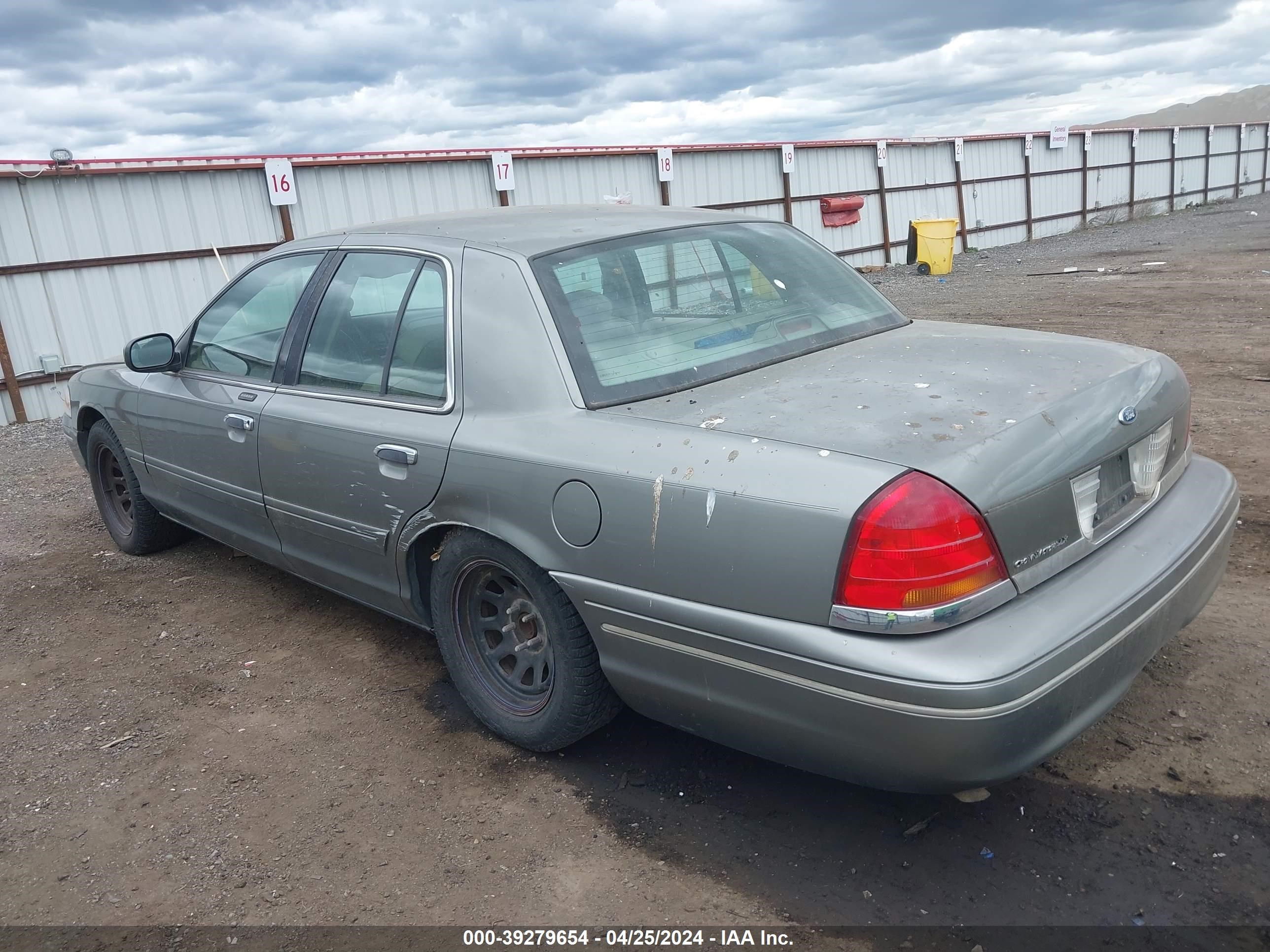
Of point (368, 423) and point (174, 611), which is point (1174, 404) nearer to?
point (368, 423)

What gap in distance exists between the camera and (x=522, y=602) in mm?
3049

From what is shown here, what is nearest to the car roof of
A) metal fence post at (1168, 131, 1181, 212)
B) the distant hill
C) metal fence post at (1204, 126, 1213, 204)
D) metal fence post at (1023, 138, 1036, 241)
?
metal fence post at (1023, 138, 1036, 241)

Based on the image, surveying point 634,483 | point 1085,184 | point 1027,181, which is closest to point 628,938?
point 634,483

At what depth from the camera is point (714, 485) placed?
2410 millimetres

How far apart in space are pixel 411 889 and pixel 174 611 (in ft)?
8.66

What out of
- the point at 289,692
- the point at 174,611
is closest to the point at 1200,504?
the point at 289,692

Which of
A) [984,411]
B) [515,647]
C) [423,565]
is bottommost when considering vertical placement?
[515,647]

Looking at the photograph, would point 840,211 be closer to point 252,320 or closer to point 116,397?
point 116,397

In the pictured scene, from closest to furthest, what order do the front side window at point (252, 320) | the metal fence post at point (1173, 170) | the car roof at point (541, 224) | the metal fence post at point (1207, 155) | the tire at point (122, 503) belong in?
the car roof at point (541, 224)
the front side window at point (252, 320)
the tire at point (122, 503)
the metal fence post at point (1173, 170)
the metal fence post at point (1207, 155)

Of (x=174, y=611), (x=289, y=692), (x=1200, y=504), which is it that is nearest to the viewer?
(x=1200, y=504)

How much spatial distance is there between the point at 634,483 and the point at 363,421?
127 cm

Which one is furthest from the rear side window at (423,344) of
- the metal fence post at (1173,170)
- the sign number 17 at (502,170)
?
the metal fence post at (1173,170)

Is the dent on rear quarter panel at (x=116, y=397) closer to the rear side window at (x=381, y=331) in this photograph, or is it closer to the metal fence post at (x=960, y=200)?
the rear side window at (x=381, y=331)

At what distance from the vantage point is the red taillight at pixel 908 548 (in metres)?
2.20
